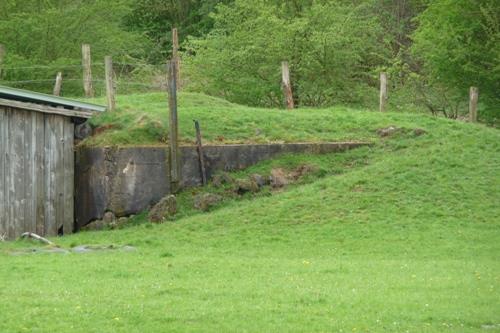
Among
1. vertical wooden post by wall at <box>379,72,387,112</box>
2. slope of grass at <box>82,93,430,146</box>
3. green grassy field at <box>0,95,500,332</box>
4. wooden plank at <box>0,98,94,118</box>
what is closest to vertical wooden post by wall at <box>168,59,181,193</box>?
green grassy field at <box>0,95,500,332</box>

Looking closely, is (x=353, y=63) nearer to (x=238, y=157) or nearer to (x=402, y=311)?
(x=238, y=157)

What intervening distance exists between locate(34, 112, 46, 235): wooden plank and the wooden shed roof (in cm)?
34

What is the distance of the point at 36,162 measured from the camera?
24.3 m

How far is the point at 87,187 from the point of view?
25594mm

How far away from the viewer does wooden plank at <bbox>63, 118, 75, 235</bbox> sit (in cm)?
2527

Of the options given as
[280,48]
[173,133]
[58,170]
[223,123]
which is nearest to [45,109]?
[58,170]

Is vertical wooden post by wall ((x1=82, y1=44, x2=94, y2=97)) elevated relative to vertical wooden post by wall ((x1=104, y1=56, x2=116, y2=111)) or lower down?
elevated

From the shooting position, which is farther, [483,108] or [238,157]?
[483,108]

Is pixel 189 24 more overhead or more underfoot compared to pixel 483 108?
more overhead

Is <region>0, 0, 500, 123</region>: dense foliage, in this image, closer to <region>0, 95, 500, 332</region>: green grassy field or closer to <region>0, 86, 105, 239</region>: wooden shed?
<region>0, 95, 500, 332</region>: green grassy field

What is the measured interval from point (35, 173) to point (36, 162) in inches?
11.1

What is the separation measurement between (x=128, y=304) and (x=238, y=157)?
14.3m

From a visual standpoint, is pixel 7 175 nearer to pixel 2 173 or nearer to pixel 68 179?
pixel 2 173

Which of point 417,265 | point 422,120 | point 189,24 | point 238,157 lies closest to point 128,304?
point 417,265
